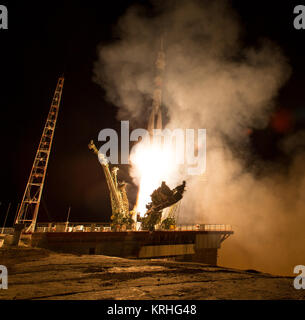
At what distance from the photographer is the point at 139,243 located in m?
27.3

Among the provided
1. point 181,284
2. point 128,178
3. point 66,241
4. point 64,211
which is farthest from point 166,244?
point 64,211

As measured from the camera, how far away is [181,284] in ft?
26.1

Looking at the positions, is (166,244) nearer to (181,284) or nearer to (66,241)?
(66,241)

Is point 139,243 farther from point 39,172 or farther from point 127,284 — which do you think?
point 39,172

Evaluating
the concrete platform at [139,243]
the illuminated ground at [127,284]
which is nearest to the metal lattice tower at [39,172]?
the concrete platform at [139,243]

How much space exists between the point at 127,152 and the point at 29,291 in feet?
181

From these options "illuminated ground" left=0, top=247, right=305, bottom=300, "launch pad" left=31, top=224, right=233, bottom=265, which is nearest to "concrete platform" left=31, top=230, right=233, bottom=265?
"launch pad" left=31, top=224, right=233, bottom=265

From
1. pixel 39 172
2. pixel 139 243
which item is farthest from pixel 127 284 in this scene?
pixel 39 172

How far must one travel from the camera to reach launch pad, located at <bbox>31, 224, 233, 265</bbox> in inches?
906

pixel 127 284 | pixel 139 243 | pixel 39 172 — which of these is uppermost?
pixel 39 172

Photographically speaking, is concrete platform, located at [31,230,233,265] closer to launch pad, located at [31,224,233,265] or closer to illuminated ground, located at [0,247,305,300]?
launch pad, located at [31,224,233,265]

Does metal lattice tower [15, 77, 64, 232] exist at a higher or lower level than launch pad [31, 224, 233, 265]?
higher

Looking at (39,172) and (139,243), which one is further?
(39,172)
